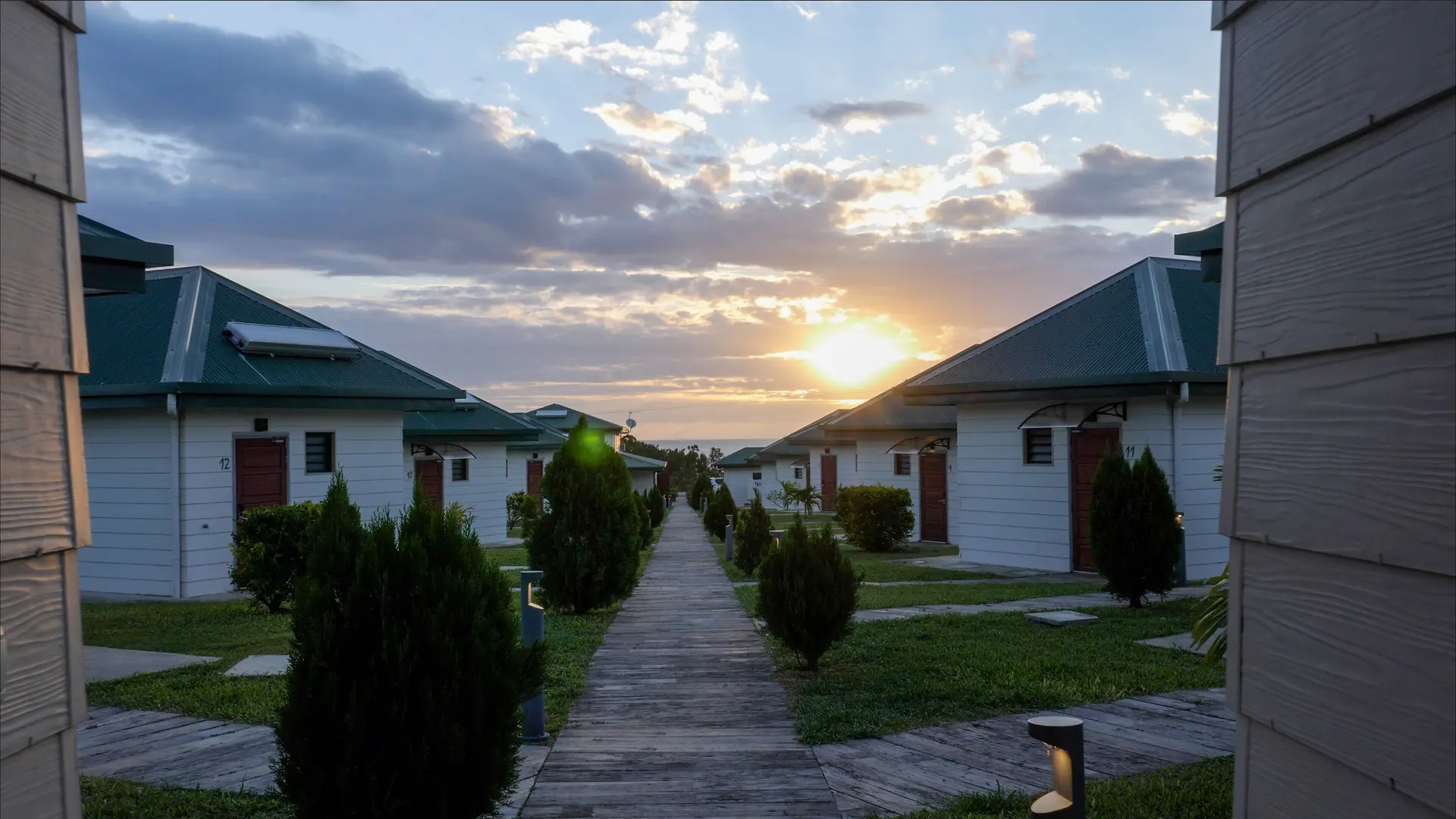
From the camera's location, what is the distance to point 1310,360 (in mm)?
2248

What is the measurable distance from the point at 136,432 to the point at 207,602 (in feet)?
10.4

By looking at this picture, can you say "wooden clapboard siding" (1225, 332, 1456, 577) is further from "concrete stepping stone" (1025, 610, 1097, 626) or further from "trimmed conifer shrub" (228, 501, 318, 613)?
"trimmed conifer shrub" (228, 501, 318, 613)

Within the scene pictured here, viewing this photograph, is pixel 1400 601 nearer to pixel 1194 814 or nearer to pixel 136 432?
pixel 1194 814

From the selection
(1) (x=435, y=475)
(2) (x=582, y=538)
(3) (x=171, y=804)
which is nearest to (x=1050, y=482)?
(2) (x=582, y=538)

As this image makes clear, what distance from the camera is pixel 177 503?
51.6 feet

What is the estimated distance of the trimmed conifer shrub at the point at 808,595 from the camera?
916 cm

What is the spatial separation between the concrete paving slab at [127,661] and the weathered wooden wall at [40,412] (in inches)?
312

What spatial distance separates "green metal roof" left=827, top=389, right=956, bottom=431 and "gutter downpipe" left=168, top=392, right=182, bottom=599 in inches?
659

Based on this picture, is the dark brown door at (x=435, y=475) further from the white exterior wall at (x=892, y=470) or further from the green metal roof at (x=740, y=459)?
the green metal roof at (x=740, y=459)

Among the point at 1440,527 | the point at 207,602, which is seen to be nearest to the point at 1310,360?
the point at 1440,527

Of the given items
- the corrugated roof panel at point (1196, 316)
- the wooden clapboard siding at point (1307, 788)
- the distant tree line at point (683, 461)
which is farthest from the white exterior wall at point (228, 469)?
the distant tree line at point (683, 461)

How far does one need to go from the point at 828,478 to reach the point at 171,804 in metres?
39.6

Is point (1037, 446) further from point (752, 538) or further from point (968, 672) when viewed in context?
point (968, 672)

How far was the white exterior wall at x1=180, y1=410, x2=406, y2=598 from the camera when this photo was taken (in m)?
15.9
